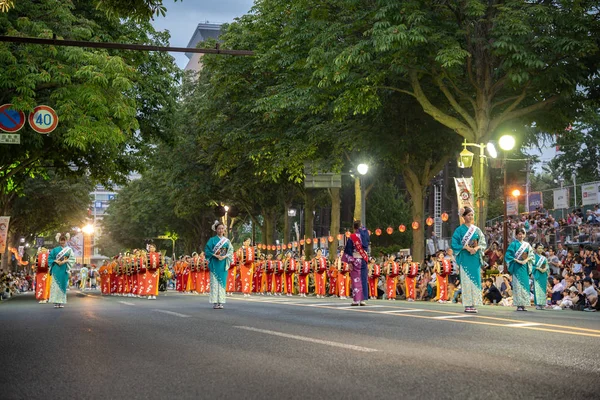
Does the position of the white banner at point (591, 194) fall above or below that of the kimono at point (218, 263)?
above

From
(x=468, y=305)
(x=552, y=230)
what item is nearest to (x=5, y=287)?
(x=552, y=230)

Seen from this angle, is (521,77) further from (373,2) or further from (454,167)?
(454,167)

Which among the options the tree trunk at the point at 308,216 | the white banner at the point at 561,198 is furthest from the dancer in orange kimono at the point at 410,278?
the white banner at the point at 561,198

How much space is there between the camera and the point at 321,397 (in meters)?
4.88

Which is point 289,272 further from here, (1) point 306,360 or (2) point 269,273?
(1) point 306,360

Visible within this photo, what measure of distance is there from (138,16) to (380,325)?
530cm

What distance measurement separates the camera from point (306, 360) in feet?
21.2

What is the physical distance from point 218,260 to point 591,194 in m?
23.1

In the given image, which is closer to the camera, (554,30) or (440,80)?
(554,30)

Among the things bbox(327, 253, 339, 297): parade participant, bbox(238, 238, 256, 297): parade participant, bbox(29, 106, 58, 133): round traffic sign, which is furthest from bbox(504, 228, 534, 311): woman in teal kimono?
bbox(327, 253, 339, 297): parade participant

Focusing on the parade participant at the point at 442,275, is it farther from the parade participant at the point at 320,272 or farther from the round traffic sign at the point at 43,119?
the round traffic sign at the point at 43,119

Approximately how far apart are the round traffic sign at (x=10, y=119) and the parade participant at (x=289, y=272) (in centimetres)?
1413

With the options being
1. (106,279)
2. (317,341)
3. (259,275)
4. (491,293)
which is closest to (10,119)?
(317,341)

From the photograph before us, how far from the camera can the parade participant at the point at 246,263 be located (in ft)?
91.0
